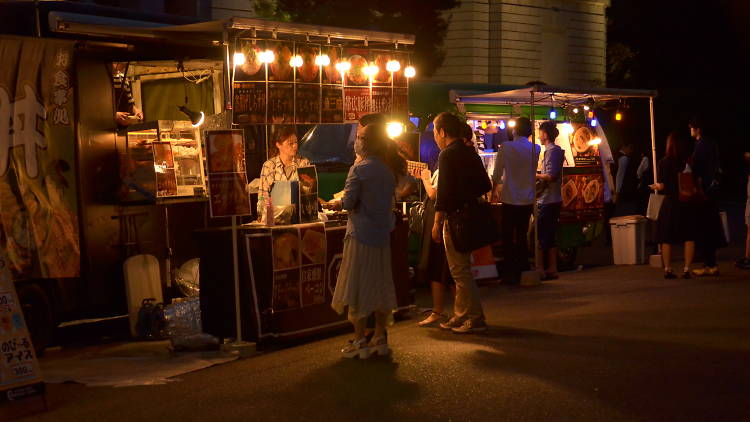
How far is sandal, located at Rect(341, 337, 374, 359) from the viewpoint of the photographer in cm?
851

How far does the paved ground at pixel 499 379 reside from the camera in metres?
6.82

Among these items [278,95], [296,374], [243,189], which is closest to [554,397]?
[296,374]

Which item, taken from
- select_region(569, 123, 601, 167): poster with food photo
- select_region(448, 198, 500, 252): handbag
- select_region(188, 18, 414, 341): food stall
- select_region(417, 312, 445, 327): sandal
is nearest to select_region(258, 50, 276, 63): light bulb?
select_region(188, 18, 414, 341): food stall

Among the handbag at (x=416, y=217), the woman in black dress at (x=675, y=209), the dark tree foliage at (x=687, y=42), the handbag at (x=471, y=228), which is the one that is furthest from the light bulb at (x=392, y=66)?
the dark tree foliage at (x=687, y=42)

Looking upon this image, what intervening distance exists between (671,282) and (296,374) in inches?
263

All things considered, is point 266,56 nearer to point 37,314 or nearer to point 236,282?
point 236,282

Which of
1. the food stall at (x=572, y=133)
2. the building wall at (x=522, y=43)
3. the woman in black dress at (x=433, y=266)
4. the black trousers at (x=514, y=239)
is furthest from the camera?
the building wall at (x=522, y=43)

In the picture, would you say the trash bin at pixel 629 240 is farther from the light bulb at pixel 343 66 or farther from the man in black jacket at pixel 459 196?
the light bulb at pixel 343 66

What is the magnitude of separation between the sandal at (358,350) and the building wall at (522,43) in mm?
30411

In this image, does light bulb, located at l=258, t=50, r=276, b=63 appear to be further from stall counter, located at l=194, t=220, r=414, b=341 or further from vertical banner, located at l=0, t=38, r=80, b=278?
vertical banner, located at l=0, t=38, r=80, b=278

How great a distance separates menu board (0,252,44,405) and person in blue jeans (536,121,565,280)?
818 centimetres

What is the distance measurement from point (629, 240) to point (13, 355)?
1061 cm

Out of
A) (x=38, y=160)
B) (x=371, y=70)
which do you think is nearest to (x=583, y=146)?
(x=371, y=70)

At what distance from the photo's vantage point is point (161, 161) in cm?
1059
